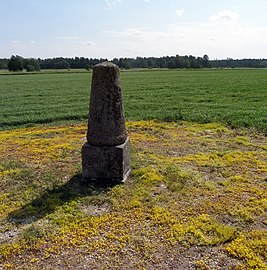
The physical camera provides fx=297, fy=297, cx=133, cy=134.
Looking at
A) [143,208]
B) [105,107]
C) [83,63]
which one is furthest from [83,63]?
[143,208]

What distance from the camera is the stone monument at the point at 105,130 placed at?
5.91 metres

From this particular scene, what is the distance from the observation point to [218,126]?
11312 mm

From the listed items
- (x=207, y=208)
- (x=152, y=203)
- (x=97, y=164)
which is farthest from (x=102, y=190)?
(x=207, y=208)

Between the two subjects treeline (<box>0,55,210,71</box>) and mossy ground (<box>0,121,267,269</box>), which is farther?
treeline (<box>0,55,210,71</box>)

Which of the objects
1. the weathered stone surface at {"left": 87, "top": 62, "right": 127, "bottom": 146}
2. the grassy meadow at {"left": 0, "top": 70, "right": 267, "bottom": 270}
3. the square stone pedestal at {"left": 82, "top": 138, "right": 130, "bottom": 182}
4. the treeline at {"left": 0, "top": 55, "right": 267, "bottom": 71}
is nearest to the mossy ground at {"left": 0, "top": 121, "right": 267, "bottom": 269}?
the grassy meadow at {"left": 0, "top": 70, "right": 267, "bottom": 270}

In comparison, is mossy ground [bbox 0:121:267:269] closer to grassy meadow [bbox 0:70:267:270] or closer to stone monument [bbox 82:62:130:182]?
grassy meadow [bbox 0:70:267:270]

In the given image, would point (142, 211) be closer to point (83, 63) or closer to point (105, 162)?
point (105, 162)

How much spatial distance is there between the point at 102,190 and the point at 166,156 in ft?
8.31

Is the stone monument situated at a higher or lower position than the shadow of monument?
higher

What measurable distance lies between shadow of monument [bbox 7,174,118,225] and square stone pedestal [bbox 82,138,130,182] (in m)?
0.14

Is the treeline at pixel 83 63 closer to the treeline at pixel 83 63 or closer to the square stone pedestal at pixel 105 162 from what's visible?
the treeline at pixel 83 63

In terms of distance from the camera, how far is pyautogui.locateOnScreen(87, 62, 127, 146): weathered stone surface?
5891 millimetres

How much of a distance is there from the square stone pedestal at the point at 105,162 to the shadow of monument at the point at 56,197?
0.46 ft

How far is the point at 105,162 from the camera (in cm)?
598
